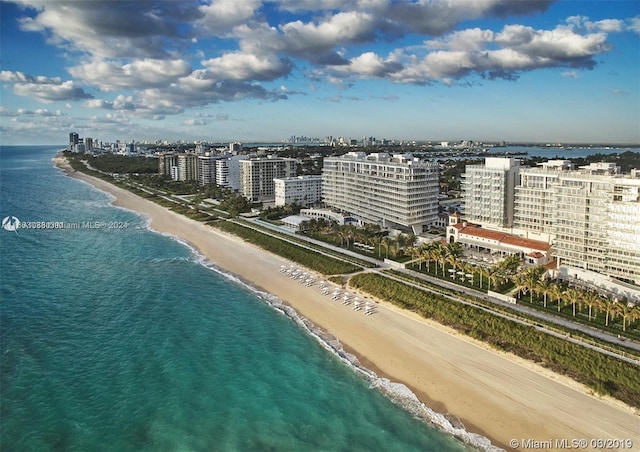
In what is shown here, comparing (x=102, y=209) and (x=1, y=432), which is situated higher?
(x=102, y=209)

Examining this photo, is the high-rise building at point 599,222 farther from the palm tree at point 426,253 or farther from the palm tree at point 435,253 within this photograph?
the palm tree at point 426,253

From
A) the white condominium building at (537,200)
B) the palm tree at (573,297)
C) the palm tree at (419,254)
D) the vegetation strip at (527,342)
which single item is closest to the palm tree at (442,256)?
the palm tree at (419,254)

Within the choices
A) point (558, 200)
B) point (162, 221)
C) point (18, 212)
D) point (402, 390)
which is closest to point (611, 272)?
point (558, 200)

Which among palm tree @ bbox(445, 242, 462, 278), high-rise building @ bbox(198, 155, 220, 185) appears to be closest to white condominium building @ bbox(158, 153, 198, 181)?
high-rise building @ bbox(198, 155, 220, 185)

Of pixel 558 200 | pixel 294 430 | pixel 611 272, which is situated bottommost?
pixel 294 430

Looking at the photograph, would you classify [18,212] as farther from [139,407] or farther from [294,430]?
[294,430]

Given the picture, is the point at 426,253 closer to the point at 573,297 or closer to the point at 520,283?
the point at 520,283

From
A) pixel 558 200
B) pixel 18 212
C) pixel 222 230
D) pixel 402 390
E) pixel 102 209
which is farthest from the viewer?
pixel 102 209
